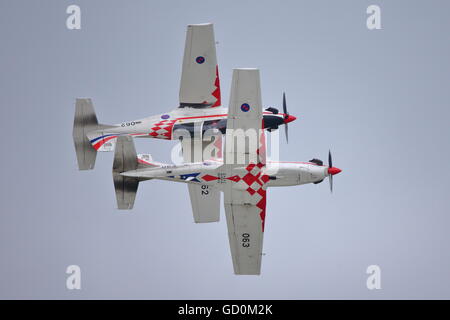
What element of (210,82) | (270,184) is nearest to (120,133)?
(210,82)

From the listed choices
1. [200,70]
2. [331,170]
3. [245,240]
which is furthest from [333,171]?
[200,70]

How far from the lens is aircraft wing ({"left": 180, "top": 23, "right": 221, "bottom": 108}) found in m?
39.8

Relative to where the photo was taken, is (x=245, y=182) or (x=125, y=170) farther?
(x=125, y=170)

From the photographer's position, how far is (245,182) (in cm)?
3706

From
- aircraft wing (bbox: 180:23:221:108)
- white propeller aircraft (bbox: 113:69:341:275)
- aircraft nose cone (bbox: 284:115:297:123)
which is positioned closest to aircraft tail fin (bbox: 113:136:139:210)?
white propeller aircraft (bbox: 113:69:341:275)

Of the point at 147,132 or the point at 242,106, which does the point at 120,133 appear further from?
the point at 242,106

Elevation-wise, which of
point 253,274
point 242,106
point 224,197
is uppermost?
point 242,106

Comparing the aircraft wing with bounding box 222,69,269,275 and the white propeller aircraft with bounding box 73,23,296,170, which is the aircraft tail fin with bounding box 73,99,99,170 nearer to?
the white propeller aircraft with bounding box 73,23,296,170

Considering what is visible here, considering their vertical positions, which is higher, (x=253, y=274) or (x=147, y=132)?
(x=147, y=132)

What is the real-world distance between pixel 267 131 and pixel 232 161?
12.6 ft

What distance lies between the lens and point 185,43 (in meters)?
39.9

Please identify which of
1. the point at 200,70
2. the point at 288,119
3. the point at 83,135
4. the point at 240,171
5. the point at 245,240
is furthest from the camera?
the point at 288,119

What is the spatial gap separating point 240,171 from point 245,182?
0.46 metres

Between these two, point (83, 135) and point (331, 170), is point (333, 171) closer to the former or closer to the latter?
point (331, 170)
